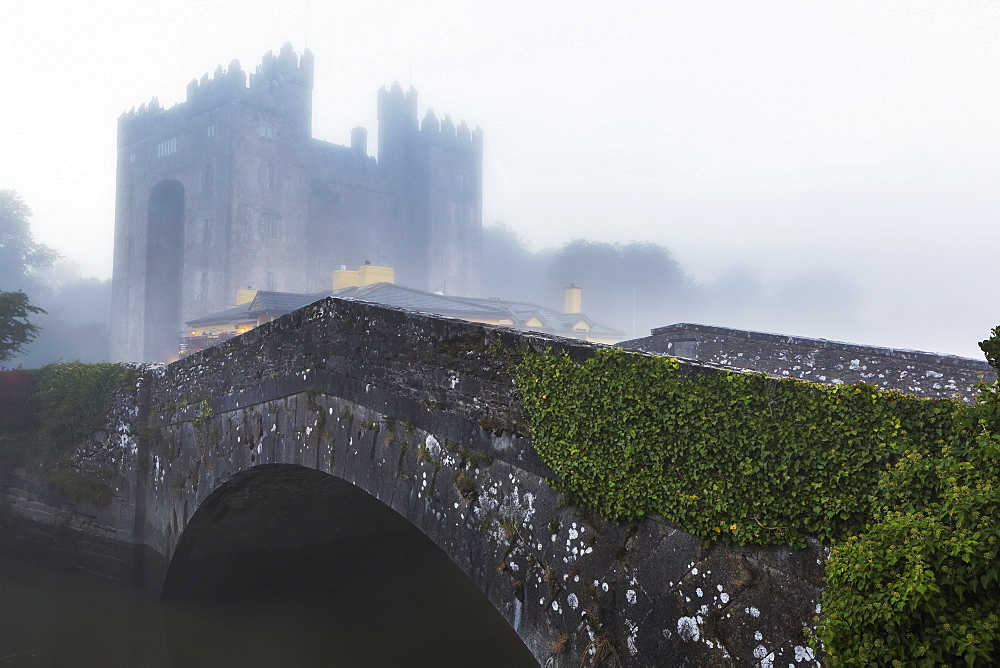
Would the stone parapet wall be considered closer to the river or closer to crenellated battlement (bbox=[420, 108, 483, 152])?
the river

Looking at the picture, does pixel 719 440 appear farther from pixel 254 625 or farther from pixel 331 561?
pixel 331 561

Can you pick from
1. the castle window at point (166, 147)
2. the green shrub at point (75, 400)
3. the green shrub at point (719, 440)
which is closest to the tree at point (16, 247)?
the castle window at point (166, 147)

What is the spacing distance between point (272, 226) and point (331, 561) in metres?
46.1

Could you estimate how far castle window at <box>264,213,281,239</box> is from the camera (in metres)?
53.9

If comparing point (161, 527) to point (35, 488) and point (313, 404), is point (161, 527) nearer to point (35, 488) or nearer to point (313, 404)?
point (35, 488)

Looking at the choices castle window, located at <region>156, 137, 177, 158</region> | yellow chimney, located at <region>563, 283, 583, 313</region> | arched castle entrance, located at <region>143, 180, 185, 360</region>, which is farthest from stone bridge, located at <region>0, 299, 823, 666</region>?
castle window, located at <region>156, 137, 177, 158</region>

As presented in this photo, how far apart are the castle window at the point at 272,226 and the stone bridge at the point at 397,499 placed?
141 feet

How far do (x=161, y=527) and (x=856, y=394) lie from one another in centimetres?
1046

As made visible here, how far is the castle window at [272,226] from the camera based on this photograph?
5391 centimetres

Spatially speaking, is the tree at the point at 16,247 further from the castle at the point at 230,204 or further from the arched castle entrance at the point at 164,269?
the arched castle entrance at the point at 164,269

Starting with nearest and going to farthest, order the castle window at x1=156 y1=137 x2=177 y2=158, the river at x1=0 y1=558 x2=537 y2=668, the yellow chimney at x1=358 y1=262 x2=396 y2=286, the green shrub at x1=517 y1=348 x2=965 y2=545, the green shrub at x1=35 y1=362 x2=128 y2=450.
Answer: the green shrub at x1=517 y1=348 x2=965 y2=545 → the river at x1=0 y1=558 x2=537 y2=668 → the green shrub at x1=35 y1=362 x2=128 y2=450 → the yellow chimney at x1=358 y1=262 x2=396 y2=286 → the castle window at x1=156 y1=137 x2=177 y2=158

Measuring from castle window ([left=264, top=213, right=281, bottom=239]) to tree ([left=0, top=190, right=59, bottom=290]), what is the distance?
79.7 ft

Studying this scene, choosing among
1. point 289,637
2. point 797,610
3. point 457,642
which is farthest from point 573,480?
point 289,637

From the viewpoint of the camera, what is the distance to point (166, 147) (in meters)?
55.4
